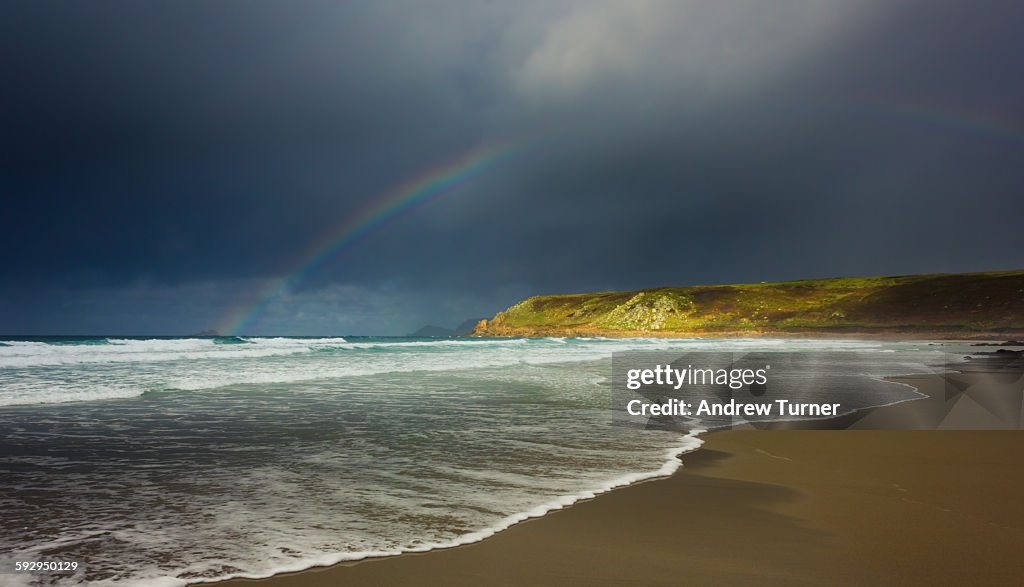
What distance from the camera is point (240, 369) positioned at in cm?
2161

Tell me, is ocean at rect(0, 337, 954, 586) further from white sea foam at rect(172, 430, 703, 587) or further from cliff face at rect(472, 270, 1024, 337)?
cliff face at rect(472, 270, 1024, 337)

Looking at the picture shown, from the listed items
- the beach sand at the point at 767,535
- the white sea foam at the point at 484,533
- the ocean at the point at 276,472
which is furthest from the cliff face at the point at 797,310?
the white sea foam at the point at 484,533

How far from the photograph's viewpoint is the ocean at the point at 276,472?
4062 mm

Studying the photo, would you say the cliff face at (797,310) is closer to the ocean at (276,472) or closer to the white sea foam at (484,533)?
the ocean at (276,472)

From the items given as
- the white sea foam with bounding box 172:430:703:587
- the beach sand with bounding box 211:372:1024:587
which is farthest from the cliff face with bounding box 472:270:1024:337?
the white sea foam with bounding box 172:430:703:587

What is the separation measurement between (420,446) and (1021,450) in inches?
313

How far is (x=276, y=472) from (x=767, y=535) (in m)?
4.81

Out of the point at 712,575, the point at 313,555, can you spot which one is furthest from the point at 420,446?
the point at 712,575

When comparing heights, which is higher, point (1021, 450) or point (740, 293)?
point (740, 293)

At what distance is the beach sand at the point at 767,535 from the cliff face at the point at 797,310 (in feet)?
286

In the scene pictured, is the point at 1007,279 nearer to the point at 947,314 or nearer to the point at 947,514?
the point at 947,314

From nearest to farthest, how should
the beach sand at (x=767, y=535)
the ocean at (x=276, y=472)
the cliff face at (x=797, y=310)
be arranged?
the beach sand at (x=767, y=535) → the ocean at (x=276, y=472) → the cliff face at (x=797, y=310)

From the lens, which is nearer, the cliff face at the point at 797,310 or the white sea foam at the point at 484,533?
the white sea foam at the point at 484,533

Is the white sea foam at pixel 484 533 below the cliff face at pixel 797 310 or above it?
below
